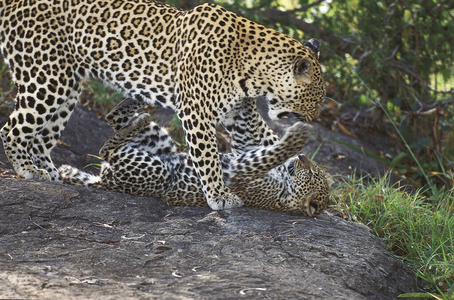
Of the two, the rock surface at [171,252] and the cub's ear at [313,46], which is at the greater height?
the cub's ear at [313,46]


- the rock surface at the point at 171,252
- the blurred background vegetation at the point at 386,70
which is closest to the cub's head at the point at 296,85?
the rock surface at the point at 171,252

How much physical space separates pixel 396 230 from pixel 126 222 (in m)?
2.89

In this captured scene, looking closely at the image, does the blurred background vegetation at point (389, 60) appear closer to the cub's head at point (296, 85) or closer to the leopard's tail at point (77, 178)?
the cub's head at point (296, 85)

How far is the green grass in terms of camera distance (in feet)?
19.2

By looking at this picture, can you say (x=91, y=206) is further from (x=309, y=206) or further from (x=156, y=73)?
(x=309, y=206)

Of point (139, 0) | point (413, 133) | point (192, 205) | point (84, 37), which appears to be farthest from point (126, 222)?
point (413, 133)

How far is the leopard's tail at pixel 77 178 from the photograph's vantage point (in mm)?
7082

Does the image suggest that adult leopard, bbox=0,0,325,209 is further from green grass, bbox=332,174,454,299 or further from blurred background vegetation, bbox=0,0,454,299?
blurred background vegetation, bbox=0,0,454,299

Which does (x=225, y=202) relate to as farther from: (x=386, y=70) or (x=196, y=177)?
(x=386, y=70)

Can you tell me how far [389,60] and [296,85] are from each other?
15.1 ft

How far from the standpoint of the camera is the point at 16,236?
558 centimetres

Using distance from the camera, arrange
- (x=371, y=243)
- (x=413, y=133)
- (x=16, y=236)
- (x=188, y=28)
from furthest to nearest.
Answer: (x=413, y=133), (x=188, y=28), (x=371, y=243), (x=16, y=236)

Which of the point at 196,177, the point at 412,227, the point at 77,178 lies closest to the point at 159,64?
the point at 196,177

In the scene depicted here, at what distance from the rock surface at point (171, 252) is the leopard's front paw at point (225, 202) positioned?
0.08 m
